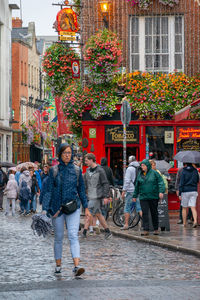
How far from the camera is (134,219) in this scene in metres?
19.5

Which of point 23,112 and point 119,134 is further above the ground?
point 23,112

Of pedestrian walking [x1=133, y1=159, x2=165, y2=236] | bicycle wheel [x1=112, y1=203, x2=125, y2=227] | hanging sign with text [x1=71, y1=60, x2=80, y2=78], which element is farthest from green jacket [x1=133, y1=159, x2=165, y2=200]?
hanging sign with text [x1=71, y1=60, x2=80, y2=78]

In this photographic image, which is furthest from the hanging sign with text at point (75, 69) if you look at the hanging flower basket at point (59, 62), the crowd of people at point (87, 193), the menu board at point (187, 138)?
the menu board at point (187, 138)

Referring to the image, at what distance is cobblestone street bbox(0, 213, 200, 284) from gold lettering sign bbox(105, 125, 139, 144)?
10511 millimetres

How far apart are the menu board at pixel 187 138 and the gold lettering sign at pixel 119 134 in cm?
149

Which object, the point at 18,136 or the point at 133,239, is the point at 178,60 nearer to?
the point at 133,239

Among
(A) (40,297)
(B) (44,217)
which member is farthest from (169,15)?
(A) (40,297)

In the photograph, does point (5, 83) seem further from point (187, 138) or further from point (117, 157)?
point (187, 138)

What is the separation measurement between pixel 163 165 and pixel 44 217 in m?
12.0

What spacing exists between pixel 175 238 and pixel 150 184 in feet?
4.57

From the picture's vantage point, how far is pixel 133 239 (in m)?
16.9

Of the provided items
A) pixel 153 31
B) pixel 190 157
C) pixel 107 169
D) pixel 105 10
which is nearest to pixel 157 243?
pixel 190 157

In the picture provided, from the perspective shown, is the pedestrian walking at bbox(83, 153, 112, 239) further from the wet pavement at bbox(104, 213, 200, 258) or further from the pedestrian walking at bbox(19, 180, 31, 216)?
the pedestrian walking at bbox(19, 180, 31, 216)

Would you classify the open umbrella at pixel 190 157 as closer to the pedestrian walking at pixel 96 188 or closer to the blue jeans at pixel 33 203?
the pedestrian walking at pixel 96 188
